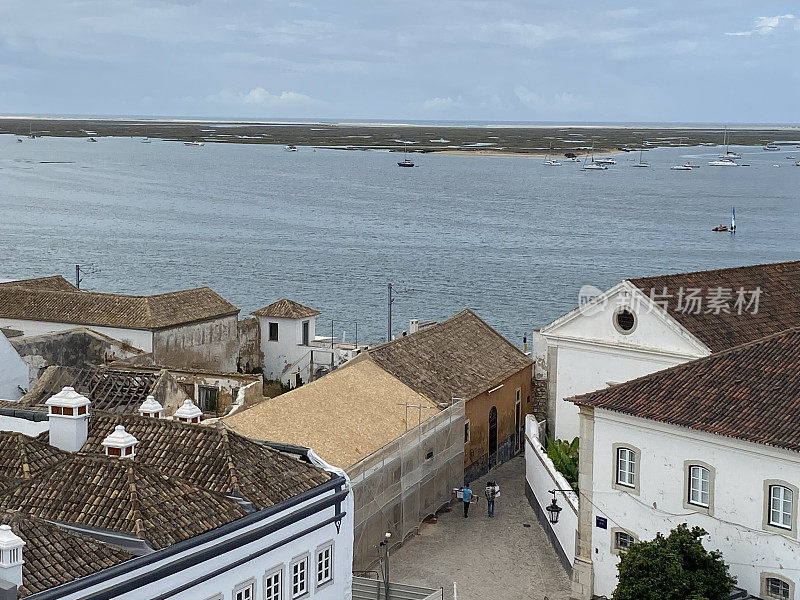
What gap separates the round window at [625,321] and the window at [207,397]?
41.5 feet

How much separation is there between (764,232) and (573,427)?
10111cm

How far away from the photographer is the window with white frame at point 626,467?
91.4ft

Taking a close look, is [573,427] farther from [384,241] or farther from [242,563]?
[384,241]

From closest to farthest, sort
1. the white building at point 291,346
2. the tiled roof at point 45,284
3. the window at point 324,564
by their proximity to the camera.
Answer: the window at point 324,564 < the white building at point 291,346 < the tiled roof at point 45,284

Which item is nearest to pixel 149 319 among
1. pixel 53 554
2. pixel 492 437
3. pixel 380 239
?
pixel 492 437

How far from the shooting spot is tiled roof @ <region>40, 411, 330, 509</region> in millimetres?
21781

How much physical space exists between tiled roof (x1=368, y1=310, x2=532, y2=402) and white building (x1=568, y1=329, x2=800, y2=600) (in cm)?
895

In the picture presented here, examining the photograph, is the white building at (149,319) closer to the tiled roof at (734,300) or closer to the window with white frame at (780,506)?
the tiled roof at (734,300)

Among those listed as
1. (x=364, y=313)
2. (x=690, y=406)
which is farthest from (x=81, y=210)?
(x=690, y=406)

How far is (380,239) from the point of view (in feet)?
393

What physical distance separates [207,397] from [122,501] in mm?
19807

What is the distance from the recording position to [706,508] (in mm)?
26219

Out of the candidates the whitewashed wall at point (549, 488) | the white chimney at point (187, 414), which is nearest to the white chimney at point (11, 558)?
the white chimney at point (187, 414)

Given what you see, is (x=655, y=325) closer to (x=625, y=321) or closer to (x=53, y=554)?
(x=625, y=321)
